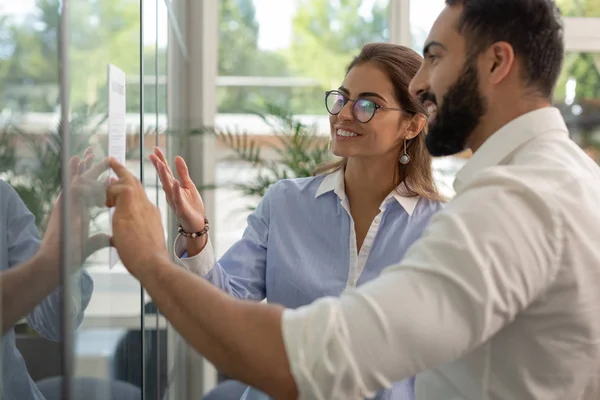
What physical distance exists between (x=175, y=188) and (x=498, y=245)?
0.89 m

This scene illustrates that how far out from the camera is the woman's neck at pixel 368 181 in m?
1.95

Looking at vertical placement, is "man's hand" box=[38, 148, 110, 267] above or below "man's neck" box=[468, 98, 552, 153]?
below

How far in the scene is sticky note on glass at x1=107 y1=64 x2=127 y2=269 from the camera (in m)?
1.23

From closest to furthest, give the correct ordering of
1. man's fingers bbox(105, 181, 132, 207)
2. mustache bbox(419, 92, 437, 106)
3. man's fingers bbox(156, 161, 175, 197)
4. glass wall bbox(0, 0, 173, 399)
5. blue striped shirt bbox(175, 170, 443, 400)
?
glass wall bbox(0, 0, 173, 399) < man's fingers bbox(105, 181, 132, 207) < mustache bbox(419, 92, 437, 106) < man's fingers bbox(156, 161, 175, 197) < blue striped shirt bbox(175, 170, 443, 400)

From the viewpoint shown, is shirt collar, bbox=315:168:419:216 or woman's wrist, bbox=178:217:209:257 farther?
shirt collar, bbox=315:168:419:216

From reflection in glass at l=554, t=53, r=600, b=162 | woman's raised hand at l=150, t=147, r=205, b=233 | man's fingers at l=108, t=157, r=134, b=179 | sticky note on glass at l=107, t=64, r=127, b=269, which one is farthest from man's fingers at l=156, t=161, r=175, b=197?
reflection in glass at l=554, t=53, r=600, b=162

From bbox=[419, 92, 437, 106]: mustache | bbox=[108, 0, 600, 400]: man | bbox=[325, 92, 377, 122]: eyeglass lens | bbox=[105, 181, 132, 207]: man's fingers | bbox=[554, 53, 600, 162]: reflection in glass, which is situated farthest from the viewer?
bbox=[554, 53, 600, 162]: reflection in glass

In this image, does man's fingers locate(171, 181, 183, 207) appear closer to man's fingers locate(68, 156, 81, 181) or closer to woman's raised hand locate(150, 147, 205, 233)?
woman's raised hand locate(150, 147, 205, 233)

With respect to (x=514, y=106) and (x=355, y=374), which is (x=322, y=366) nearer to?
(x=355, y=374)

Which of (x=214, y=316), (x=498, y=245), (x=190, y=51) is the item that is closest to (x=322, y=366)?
(x=214, y=316)

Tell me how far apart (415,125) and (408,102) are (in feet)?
0.26

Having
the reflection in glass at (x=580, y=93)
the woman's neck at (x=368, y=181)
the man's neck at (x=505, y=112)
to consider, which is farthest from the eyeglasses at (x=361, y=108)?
the reflection in glass at (x=580, y=93)

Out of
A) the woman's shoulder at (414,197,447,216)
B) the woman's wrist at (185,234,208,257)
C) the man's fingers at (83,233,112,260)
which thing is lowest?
the woman's wrist at (185,234,208,257)

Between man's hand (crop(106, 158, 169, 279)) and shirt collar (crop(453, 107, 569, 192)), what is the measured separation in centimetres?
50
